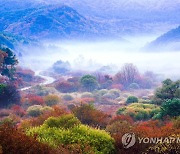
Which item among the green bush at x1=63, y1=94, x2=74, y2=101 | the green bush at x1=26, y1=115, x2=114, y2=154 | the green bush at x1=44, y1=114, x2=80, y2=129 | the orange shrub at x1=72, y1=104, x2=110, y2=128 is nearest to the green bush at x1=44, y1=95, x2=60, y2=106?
the green bush at x1=63, y1=94, x2=74, y2=101

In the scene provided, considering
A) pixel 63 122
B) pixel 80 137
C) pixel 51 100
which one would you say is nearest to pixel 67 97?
pixel 51 100

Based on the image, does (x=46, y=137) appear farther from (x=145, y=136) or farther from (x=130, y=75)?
(x=130, y=75)

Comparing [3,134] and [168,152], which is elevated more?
[3,134]

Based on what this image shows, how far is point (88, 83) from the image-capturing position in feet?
335

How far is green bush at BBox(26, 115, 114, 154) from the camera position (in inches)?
838

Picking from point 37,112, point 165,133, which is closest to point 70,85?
point 37,112

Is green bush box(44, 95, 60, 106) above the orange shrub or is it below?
below

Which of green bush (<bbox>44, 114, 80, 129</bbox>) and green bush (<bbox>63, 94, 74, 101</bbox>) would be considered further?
green bush (<bbox>63, 94, 74, 101</bbox>)

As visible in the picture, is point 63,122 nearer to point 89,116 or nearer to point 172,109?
point 89,116

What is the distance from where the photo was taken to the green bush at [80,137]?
21.3 metres

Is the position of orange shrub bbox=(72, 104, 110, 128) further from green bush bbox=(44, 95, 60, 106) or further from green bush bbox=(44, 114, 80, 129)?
green bush bbox=(44, 95, 60, 106)

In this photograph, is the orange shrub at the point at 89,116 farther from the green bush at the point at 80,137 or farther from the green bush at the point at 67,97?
the green bush at the point at 67,97

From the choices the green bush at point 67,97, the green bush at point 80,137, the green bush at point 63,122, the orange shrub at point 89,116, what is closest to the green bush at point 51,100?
the green bush at point 67,97

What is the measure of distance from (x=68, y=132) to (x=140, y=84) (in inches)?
4393
